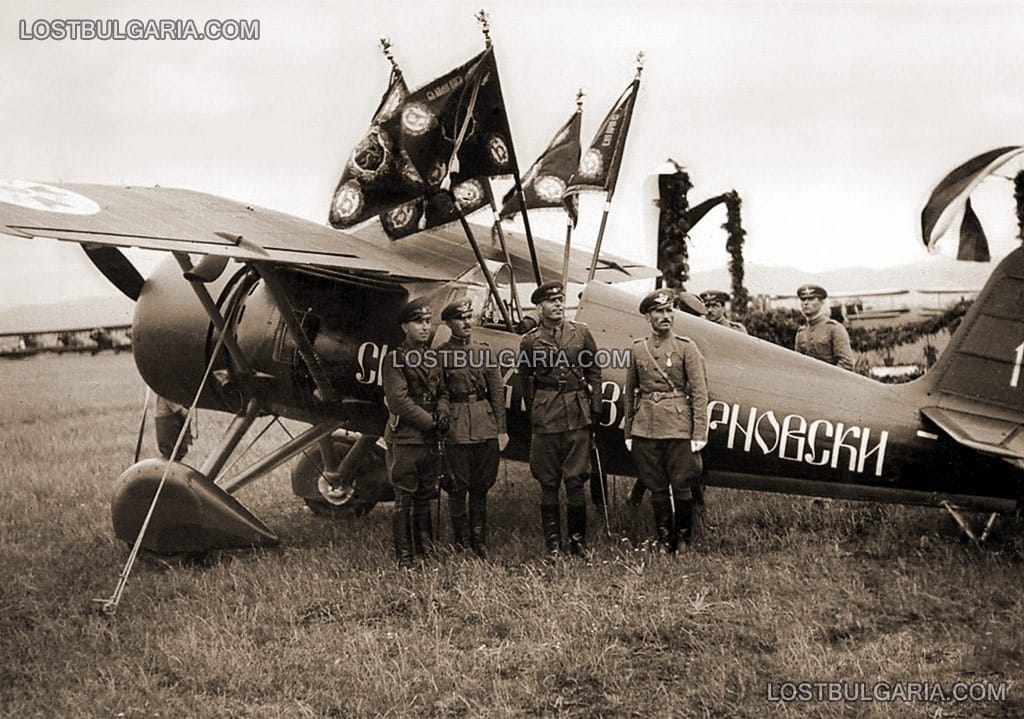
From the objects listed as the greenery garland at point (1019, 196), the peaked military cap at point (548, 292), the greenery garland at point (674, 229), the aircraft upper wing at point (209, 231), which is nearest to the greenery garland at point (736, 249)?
the greenery garland at point (674, 229)

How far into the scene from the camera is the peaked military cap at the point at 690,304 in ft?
24.8

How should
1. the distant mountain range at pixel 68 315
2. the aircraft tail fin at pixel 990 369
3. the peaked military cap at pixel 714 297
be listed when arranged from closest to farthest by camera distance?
the aircraft tail fin at pixel 990 369 → the peaked military cap at pixel 714 297 → the distant mountain range at pixel 68 315

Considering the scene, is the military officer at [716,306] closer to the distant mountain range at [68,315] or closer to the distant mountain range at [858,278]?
the distant mountain range at [858,278]

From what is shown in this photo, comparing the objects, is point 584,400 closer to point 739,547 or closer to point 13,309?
point 739,547

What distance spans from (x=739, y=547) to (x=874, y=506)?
1308mm

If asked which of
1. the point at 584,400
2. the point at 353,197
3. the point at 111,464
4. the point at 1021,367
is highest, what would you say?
the point at 353,197

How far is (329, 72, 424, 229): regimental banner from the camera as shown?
5.76 metres

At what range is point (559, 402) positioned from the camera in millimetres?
5750

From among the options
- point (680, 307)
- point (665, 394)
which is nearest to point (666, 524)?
point (665, 394)

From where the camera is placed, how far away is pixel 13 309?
27.1 feet

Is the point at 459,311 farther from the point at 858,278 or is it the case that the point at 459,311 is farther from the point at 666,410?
the point at 858,278

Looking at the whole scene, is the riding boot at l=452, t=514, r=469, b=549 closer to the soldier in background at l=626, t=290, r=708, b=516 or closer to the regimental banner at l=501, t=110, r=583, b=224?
the soldier in background at l=626, t=290, r=708, b=516

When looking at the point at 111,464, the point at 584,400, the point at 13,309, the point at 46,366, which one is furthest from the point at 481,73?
the point at 46,366

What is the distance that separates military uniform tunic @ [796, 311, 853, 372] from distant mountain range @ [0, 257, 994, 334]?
988 millimetres
